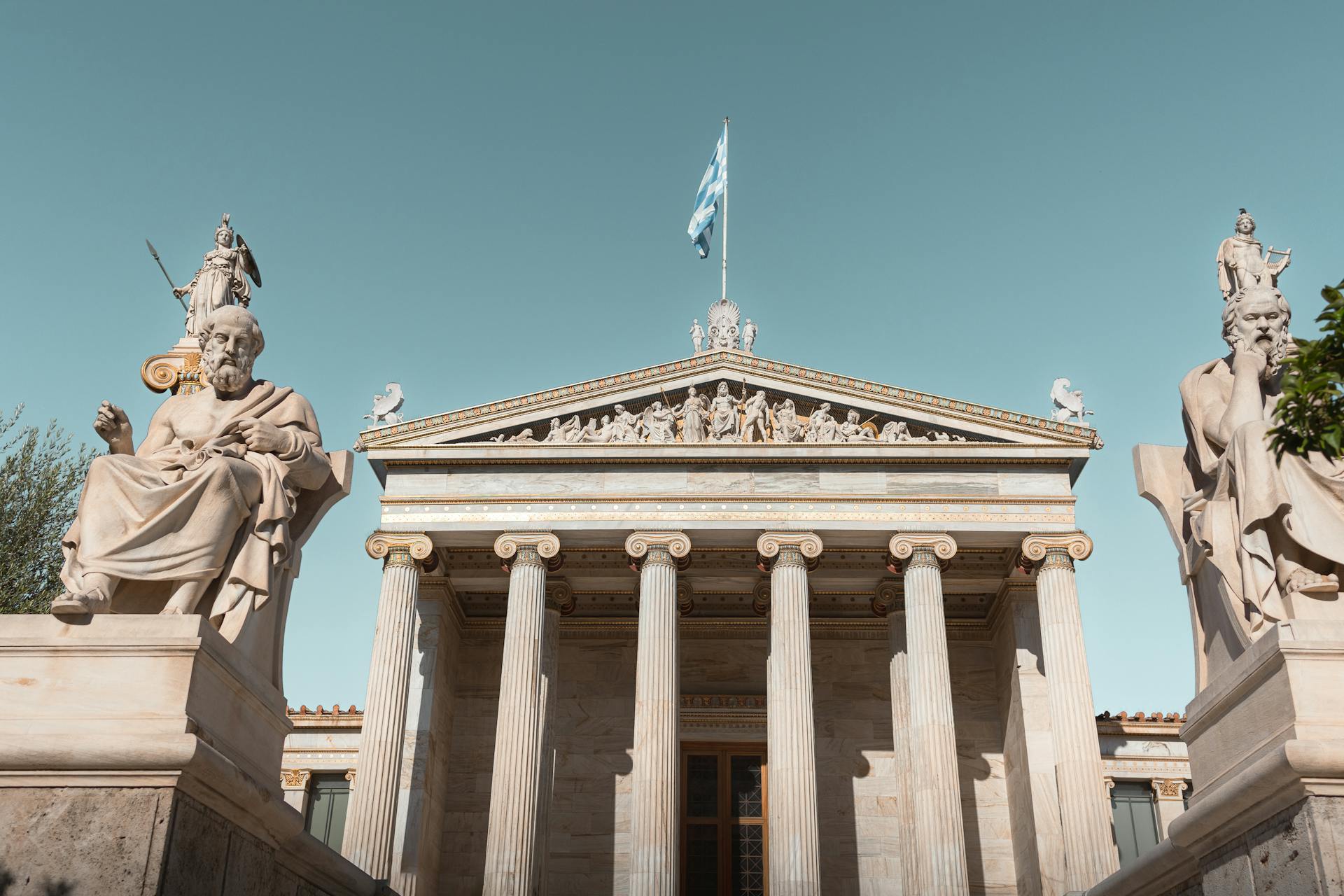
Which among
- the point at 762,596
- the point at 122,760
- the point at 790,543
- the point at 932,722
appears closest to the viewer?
the point at 122,760

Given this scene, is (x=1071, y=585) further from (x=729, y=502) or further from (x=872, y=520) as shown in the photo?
(x=729, y=502)

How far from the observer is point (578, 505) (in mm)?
27078

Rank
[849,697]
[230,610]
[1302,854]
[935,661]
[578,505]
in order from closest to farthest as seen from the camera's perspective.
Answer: [1302,854], [230,610], [935,661], [578,505], [849,697]

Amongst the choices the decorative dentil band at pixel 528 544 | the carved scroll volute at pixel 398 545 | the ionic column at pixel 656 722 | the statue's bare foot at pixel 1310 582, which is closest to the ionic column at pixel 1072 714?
the ionic column at pixel 656 722

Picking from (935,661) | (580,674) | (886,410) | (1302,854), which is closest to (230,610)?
(1302,854)

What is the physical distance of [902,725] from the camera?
2705 cm

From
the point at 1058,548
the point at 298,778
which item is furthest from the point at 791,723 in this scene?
the point at 298,778

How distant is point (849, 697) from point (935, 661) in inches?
198

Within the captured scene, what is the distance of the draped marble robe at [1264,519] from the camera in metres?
6.14

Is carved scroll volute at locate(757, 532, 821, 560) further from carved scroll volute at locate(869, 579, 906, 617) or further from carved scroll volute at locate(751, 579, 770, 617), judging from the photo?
carved scroll volute at locate(869, 579, 906, 617)

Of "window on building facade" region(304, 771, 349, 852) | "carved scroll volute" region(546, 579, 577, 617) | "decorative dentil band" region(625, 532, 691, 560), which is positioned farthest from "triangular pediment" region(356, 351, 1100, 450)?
"window on building facade" region(304, 771, 349, 852)

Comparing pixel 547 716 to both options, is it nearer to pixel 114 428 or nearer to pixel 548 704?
pixel 548 704

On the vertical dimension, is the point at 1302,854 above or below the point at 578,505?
below

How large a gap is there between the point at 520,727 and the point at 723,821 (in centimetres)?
642
